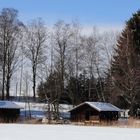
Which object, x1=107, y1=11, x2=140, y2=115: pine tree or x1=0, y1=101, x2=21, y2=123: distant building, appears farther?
x1=0, y1=101, x2=21, y2=123: distant building

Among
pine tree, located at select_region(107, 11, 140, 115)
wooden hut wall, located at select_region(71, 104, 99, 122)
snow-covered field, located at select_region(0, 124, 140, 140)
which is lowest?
snow-covered field, located at select_region(0, 124, 140, 140)

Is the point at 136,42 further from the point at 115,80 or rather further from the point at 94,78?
the point at 94,78

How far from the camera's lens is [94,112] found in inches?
2589

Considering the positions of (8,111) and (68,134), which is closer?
(68,134)

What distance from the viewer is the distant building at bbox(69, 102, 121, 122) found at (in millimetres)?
64500

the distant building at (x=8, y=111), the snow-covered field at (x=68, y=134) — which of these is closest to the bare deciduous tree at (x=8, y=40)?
the distant building at (x=8, y=111)

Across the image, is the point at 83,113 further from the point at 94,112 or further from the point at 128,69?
the point at 128,69

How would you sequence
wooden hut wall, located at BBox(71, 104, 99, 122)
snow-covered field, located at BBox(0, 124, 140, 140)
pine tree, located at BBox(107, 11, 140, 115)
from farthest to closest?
1. wooden hut wall, located at BBox(71, 104, 99, 122)
2. pine tree, located at BBox(107, 11, 140, 115)
3. snow-covered field, located at BBox(0, 124, 140, 140)

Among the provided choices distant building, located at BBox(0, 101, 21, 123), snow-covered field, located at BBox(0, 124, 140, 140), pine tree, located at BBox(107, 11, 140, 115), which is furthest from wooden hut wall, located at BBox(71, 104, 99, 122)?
snow-covered field, located at BBox(0, 124, 140, 140)

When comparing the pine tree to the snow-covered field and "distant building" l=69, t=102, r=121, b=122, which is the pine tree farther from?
the snow-covered field

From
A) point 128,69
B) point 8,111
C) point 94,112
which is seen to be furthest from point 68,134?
point 128,69

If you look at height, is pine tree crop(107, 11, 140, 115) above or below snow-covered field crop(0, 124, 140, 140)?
above

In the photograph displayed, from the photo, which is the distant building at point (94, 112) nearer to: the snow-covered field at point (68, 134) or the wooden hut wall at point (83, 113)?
the wooden hut wall at point (83, 113)

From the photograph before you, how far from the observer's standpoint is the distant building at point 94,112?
64.5 m
